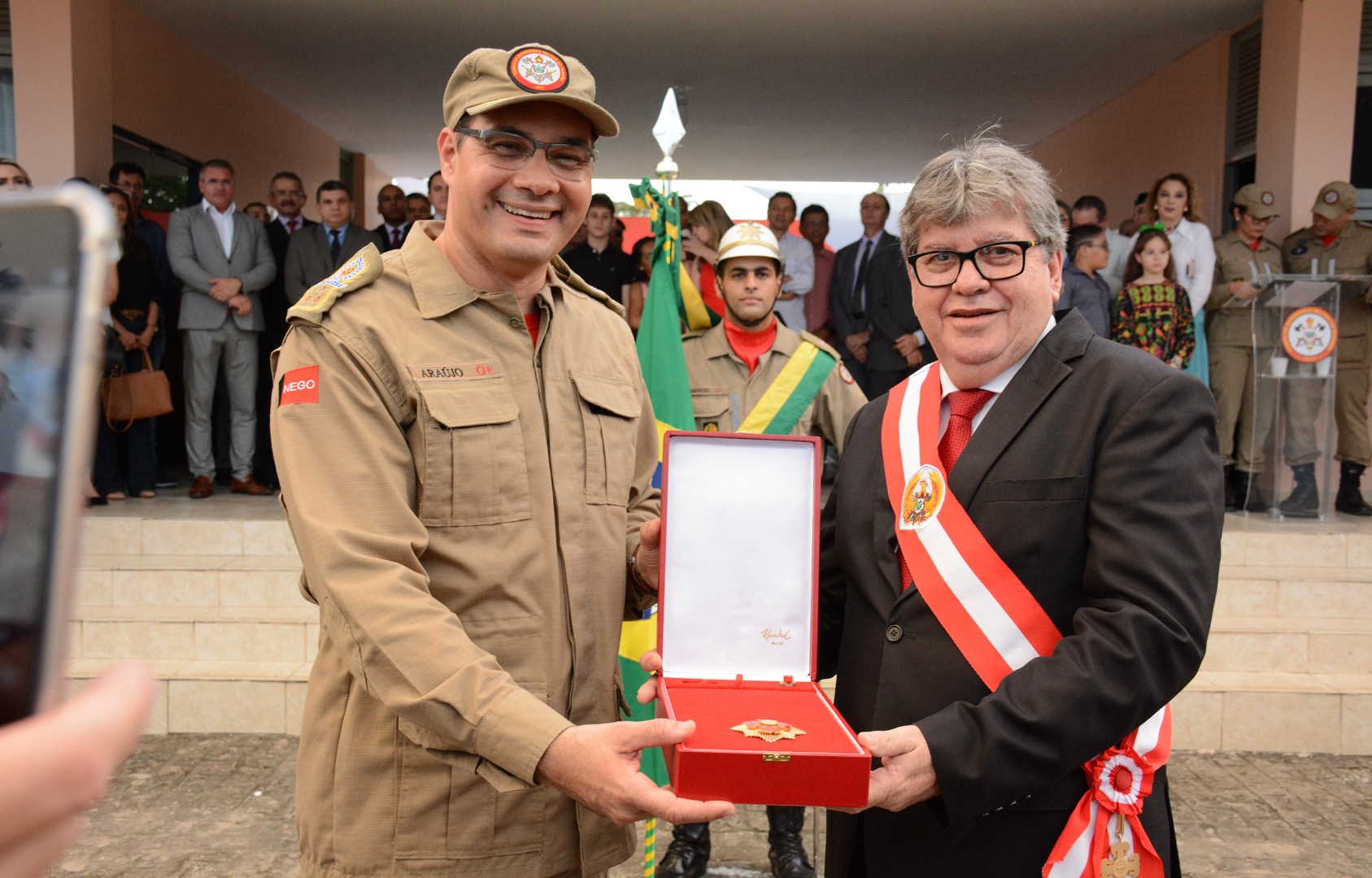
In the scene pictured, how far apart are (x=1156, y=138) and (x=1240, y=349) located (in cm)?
448

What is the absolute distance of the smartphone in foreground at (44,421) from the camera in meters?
0.53

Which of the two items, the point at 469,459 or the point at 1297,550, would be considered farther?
the point at 1297,550

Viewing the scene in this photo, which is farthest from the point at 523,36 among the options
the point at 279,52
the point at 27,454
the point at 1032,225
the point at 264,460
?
the point at 27,454

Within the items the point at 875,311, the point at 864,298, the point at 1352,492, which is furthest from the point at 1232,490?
the point at 864,298

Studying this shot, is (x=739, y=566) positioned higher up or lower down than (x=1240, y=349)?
lower down

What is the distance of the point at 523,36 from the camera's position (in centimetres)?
943

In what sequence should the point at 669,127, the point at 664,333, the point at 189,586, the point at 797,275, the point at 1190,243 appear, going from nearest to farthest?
1. the point at 669,127
2. the point at 664,333
3. the point at 189,586
4. the point at 1190,243
5. the point at 797,275

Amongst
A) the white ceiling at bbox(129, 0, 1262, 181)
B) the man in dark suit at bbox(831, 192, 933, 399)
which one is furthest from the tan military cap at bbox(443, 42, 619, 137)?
the white ceiling at bbox(129, 0, 1262, 181)

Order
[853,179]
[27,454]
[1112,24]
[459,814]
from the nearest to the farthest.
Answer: [27,454], [459,814], [1112,24], [853,179]

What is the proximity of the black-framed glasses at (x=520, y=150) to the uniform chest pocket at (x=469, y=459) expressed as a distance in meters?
0.40

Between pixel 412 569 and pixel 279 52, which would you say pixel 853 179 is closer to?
pixel 279 52

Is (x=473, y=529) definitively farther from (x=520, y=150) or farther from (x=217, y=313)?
(x=217, y=313)

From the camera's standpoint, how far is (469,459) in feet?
5.72

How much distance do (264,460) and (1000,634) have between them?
7.10m
